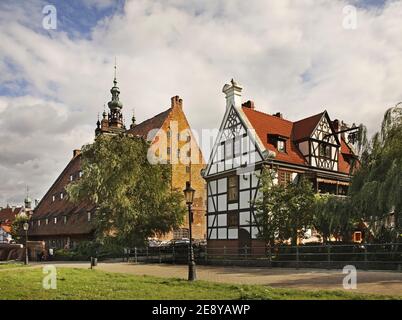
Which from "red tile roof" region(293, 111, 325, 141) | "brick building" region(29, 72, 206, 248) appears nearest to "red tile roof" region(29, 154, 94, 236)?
"brick building" region(29, 72, 206, 248)

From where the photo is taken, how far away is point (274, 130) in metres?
32.8

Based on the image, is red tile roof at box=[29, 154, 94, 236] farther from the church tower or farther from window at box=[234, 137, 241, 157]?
window at box=[234, 137, 241, 157]

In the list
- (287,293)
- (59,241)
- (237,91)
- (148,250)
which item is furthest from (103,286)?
(59,241)

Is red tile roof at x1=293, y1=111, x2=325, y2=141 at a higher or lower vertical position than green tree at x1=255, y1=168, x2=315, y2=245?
higher

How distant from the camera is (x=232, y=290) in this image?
1227 cm

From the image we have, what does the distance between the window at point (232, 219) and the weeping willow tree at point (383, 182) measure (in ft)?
34.7

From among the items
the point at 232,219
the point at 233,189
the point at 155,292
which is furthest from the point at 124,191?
the point at 155,292

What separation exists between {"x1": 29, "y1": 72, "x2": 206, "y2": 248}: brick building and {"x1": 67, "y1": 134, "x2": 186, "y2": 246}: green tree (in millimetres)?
6832

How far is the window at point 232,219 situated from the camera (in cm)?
3030

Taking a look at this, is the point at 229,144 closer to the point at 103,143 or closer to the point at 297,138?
the point at 297,138

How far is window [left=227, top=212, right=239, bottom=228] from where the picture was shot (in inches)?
1193

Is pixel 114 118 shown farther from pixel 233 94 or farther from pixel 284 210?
pixel 284 210

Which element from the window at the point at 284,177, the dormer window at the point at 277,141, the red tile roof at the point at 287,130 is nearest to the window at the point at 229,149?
the red tile roof at the point at 287,130

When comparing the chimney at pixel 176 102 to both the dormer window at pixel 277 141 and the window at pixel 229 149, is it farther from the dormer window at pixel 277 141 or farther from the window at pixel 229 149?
the dormer window at pixel 277 141
